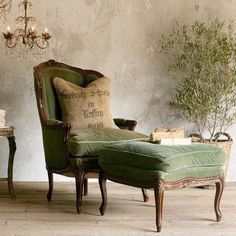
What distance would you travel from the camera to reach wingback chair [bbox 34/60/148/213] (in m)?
3.68

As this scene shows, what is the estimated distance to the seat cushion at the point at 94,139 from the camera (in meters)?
3.67

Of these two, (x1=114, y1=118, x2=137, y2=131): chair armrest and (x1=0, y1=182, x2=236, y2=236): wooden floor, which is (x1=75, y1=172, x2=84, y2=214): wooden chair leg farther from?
(x1=114, y1=118, x2=137, y2=131): chair armrest

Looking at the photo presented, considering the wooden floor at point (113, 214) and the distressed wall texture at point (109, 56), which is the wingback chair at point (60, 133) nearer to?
the wooden floor at point (113, 214)

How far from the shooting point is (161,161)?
10.3ft

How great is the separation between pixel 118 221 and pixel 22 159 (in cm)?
175

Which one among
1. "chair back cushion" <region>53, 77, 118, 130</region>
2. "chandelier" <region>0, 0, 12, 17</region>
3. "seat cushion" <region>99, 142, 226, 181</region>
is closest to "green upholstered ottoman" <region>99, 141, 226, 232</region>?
"seat cushion" <region>99, 142, 226, 181</region>

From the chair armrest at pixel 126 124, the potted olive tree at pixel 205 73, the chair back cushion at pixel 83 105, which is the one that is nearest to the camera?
the chair back cushion at pixel 83 105

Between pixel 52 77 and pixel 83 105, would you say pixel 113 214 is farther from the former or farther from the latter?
pixel 52 77

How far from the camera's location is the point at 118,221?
11.3 ft

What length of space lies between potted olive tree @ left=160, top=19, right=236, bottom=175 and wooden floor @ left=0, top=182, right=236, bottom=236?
2.31 feet

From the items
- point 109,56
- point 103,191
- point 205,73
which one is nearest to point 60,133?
point 103,191

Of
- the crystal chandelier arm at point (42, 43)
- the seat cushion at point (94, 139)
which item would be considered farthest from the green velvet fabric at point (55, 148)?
the crystal chandelier arm at point (42, 43)

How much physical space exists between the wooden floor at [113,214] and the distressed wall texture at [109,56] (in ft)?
2.22

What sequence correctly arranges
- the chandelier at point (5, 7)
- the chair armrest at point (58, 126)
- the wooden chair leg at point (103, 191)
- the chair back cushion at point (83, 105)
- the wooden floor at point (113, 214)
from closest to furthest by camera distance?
the wooden floor at point (113, 214), the wooden chair leg at point (103, 191), the chair armrest at point (58, 126), the chair back cushion at point (83, 105), the chandelier at point (5, 7)
